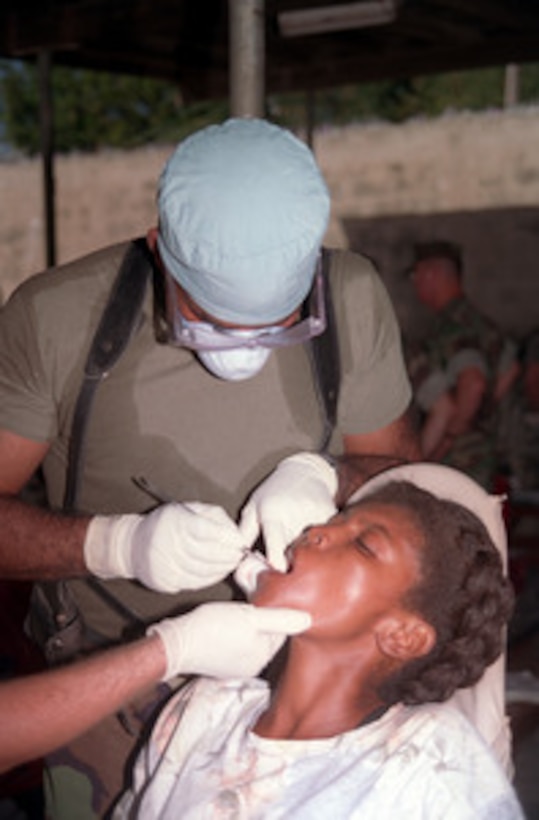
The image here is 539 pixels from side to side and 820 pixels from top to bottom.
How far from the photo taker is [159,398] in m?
2.10

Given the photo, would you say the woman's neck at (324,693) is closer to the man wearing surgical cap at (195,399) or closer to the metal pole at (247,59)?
the man wearing surgical cap at (195,399)

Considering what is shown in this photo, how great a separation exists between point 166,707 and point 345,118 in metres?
29.5

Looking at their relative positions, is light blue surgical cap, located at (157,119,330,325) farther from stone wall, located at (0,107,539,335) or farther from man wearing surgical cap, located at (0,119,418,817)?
stone wall, located at (0,107,539,335)

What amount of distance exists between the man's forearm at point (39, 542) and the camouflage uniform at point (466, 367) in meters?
3.22

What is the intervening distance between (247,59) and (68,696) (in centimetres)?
173

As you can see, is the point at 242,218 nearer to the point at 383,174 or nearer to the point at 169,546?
the point at 169,546

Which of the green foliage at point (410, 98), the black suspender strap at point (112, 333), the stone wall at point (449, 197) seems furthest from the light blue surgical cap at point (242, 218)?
the green foliage at point (410, 98)

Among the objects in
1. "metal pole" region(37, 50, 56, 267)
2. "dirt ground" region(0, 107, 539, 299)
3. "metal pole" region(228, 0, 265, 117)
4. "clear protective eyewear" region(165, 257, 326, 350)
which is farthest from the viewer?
"dirt ground" region(0, 107, 539, 299)

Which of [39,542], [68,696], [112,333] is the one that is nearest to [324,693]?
[68,696]

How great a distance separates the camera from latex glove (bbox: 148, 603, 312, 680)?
1712mm

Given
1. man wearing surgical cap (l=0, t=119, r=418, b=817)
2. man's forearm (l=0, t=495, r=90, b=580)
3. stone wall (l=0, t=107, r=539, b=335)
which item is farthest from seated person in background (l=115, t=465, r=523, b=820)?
stone wall (l=0, t=107, r=539, b=335)

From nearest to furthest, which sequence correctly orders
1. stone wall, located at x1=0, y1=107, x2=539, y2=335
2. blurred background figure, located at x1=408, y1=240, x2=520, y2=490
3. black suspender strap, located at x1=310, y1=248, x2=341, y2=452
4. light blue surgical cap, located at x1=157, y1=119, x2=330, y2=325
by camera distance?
light blue surgical cap, located at x1=157, y1=119, x2=330, y2=325 → black suspender strap, located at x1=310, y1=248, x2=341, y2=452 → blurred background figure, located at x1=408, y1=240, x2=520, y2=490 → stone wall, located at x1=0, y1=107, x2=539, y2=335

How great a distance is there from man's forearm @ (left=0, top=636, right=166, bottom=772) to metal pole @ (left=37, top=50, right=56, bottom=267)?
4.51 metres

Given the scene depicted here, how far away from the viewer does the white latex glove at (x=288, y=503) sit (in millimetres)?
1906
